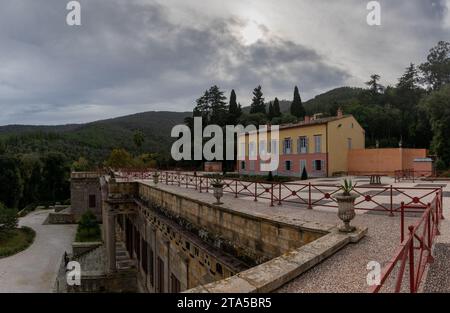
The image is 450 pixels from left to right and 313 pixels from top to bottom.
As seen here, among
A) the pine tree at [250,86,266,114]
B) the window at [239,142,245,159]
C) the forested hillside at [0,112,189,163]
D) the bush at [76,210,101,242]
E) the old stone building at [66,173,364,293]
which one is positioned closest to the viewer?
the old stone building at [66,173,364,293]

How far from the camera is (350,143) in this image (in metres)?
35.3

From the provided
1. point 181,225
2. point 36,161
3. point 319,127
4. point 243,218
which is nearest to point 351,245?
point 243,218

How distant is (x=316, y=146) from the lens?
108ft

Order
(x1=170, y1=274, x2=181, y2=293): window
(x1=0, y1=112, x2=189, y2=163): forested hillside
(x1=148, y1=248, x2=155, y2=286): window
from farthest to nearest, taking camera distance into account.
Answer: (x1=0, y1=112, x2=189, y2=163): forested hillside → (x1=148, y1=248, x2=155, y2=286): window → (x1=170, y1=274, x2=181, y2=293): window

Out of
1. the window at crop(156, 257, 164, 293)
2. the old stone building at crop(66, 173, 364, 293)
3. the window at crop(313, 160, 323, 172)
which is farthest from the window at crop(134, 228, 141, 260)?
the window at crop(313, 160, 323, 172)

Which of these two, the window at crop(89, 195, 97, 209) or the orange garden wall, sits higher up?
the orange garden wall

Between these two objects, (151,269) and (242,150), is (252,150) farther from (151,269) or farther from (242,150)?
(151,269)

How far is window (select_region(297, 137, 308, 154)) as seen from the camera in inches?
1350

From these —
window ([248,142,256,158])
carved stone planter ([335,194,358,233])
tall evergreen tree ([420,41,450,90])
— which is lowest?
carved stone planter ([335,194,358,233])

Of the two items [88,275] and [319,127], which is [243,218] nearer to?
[88,275]

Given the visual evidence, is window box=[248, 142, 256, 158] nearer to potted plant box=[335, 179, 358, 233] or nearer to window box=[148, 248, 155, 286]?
window box=[148, 248, 155, 286]

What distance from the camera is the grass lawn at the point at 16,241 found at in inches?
1103

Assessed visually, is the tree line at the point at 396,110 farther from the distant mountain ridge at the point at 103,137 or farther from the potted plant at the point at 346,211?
the potted plant at the point at 346,211

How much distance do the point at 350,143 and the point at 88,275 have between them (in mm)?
27949
